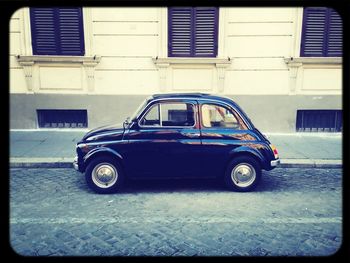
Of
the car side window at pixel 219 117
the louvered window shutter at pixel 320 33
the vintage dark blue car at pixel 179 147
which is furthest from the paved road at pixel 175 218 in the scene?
the louvered window shutter at pixel 320 33

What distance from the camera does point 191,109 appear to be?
537 centimetres

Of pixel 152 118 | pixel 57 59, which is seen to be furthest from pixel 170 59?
pixel 152 118

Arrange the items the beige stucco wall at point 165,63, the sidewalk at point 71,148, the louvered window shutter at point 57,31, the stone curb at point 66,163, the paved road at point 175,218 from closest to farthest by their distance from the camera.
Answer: the paved road at point 175,218 → the stone curb at point 66,163 → the sidewalk at point 71,148 → the beige stucco wall at point 165,63 → the louvered window shutter at point 57,31

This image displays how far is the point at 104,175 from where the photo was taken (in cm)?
530

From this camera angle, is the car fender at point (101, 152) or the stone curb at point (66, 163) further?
the stone curb at point (66, 163)

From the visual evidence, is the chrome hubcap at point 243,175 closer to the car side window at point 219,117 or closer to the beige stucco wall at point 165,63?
the car side window at point 219,117

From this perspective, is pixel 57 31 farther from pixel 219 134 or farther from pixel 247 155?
pixel 247 155

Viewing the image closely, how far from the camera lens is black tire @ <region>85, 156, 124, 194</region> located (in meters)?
5.27

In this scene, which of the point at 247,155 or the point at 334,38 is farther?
the point at 334,38

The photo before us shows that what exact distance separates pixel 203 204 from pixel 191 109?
5.27 ft

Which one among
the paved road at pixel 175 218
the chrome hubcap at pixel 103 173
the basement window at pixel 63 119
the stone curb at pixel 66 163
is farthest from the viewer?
the basement window at pixel 63 119

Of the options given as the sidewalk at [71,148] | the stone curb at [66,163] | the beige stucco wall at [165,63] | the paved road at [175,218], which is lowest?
the paved road at [175,218]

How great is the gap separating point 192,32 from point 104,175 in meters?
5.65

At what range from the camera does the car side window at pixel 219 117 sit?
17.5 feet
